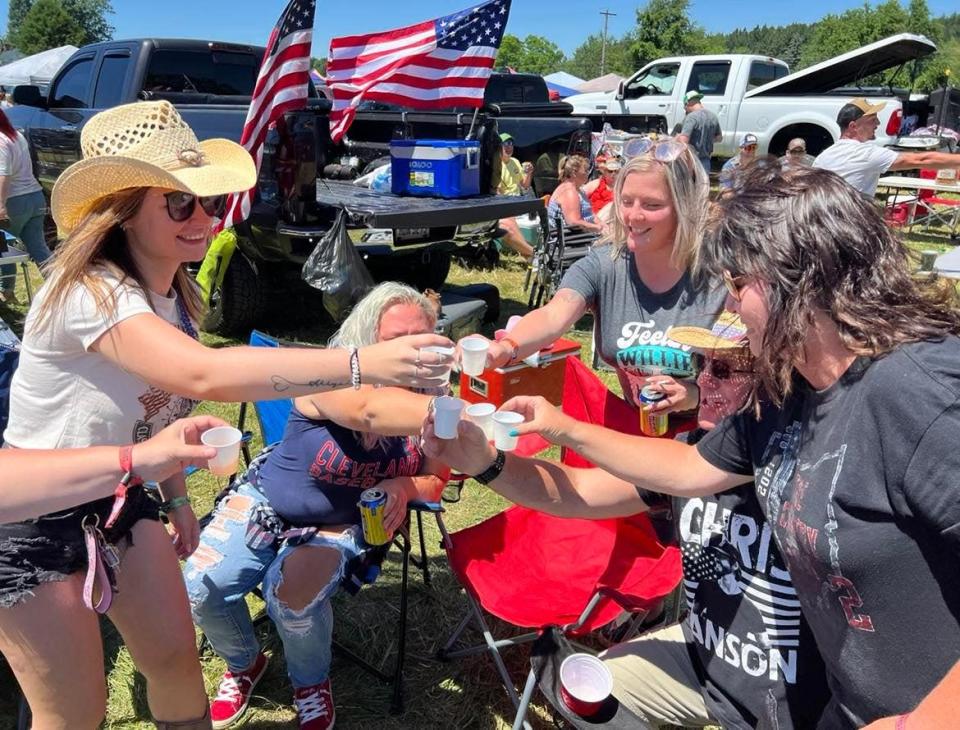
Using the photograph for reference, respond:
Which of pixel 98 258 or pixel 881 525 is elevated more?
pixel 98 258

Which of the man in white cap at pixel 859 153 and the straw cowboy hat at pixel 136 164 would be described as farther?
the man in white cap at pixel 859 153

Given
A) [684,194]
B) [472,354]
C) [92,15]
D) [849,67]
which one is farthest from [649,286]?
[92,15]

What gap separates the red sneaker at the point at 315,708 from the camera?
2426mm

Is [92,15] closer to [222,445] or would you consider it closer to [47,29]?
[47,29]

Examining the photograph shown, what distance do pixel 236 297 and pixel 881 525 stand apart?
17.5 ft

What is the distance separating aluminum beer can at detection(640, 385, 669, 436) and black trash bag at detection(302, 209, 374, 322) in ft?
9.46

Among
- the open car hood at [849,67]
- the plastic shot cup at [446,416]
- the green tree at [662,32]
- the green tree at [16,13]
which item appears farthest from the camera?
the green tree at [16,13]

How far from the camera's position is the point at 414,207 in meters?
5.50

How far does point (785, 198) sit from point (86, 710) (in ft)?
6.27

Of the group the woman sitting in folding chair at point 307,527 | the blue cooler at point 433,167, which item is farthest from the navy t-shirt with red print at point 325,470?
the blue cooler at point 433,167

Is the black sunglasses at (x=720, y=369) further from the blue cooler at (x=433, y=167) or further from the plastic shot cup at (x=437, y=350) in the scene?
the blue cooler at (x=433, y=167)

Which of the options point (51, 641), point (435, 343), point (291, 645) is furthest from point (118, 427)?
point (291, 645)

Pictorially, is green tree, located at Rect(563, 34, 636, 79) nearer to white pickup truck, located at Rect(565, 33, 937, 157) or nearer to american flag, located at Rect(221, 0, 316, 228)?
white pickup truck, located at Rect(565, 33, 937, 157)

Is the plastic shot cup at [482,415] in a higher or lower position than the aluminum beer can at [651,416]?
higher
